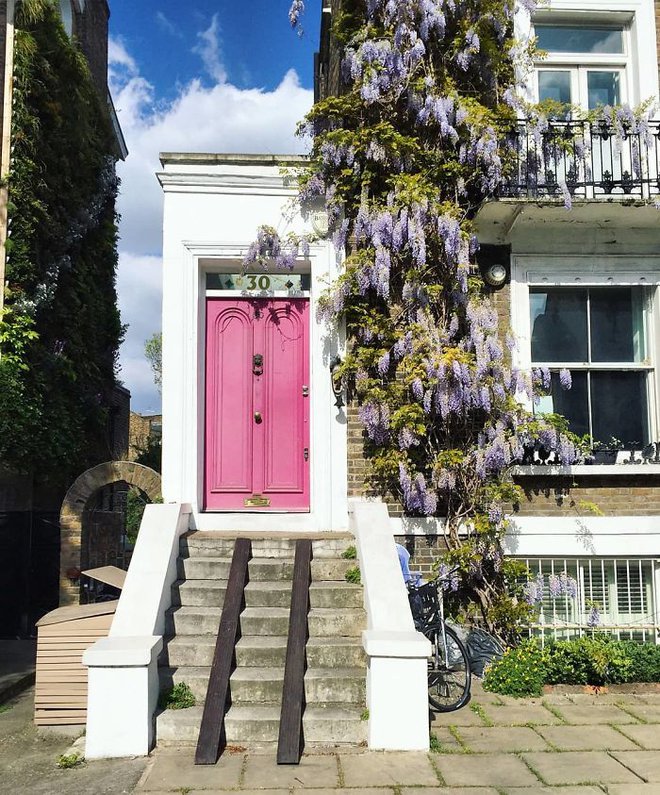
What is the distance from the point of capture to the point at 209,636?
5754 mm

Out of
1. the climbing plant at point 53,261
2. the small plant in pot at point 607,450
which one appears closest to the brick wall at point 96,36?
the climbing plant at point 53,261

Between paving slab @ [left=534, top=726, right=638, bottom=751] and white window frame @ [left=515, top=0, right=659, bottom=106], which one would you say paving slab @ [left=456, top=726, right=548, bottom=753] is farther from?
white window frame @ [left=515, top=0, right=659, bottom=106]

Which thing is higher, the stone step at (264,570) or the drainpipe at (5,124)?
the drainpipe at (5,124)

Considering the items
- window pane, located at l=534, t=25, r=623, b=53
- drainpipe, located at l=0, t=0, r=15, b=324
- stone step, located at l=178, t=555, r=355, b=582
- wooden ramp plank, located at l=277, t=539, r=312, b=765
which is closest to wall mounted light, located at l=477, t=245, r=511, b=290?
window pane, located at l=534, t=25, r=623, b=53

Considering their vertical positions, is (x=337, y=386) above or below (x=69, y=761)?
above

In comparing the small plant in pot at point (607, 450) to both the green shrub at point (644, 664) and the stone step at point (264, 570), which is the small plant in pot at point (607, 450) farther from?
the stone step at point (264, 570)

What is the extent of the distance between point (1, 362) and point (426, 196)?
5.69 meters

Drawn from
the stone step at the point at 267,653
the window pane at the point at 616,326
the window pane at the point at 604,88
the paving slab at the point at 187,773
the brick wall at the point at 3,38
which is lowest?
the paving slab at the point at 187,773

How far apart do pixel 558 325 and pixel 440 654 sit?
374cm

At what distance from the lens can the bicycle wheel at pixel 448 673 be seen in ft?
19.2

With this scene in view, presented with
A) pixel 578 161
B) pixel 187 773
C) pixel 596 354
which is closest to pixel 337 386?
pixel 596 354

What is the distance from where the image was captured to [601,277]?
7.75 m

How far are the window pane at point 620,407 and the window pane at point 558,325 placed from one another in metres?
0.37

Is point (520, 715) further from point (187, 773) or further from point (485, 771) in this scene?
point (187, 773)
